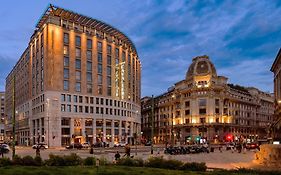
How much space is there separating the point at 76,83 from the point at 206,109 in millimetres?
55792

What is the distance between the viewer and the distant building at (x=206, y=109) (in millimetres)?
143625

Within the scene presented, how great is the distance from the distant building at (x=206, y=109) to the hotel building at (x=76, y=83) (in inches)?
962

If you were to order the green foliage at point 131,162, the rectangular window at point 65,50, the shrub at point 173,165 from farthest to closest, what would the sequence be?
1. the rectangular window at point 65,50
2. the green foliage at point 131,162
3. the shrub at point 173,165

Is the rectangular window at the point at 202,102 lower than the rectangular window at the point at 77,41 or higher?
lower

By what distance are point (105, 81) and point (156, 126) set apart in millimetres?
61614

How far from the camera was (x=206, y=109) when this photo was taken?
144750mm

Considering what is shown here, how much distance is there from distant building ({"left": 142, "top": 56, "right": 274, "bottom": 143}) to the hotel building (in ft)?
80.2

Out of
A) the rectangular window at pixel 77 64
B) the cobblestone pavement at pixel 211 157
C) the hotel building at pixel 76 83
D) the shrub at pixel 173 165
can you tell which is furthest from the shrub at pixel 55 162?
the rectangular window at pixel 77 64

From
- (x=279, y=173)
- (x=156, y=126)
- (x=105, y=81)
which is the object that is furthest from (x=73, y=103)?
(x=279, y=173)

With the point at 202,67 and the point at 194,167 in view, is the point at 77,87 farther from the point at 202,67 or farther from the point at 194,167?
the point at 194,167

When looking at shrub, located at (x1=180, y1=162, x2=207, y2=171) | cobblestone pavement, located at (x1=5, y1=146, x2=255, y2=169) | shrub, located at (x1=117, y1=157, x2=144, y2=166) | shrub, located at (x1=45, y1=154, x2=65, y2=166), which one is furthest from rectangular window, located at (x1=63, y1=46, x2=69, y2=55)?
shrub, located at (x1=180, y1=162, x2=207, y2=171)

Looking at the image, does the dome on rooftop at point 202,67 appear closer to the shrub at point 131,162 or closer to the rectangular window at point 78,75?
the rectangular window at point 78,75

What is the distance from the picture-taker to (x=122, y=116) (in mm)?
132500

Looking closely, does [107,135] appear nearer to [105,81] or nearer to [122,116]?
[122,116]
